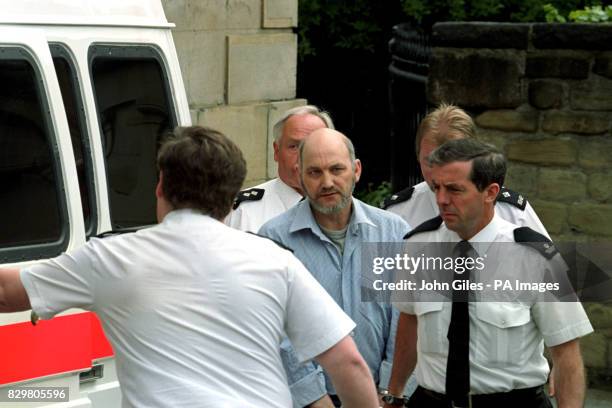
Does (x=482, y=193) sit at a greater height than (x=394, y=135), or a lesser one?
greater

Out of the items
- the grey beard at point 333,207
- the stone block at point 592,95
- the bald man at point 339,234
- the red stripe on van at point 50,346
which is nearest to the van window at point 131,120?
the red stripe on van at point 50,346

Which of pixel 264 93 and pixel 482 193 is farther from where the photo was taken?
pixel 264 93

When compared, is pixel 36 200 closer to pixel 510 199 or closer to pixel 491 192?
pixel 491 192

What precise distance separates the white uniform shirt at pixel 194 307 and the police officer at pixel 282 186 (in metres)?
2.32

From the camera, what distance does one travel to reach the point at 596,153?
9.36 m

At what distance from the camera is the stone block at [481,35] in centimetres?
950

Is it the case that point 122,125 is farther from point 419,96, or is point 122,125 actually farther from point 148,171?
point 419,96

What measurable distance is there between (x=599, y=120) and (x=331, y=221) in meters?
4.38

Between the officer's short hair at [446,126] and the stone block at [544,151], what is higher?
the officer's short hair at [446,126]

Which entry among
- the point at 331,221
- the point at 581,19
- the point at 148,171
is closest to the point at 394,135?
the point at 581,19

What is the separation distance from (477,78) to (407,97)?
44.2 inches

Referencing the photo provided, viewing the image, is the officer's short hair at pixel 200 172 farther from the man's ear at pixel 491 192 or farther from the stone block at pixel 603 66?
the stone block at pixel 603 66

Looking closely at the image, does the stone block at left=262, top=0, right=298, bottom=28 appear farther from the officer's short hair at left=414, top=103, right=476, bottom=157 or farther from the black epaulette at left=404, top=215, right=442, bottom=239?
the black epaulette at left=404, top=215, right=442, bottom=239

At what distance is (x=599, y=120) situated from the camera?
932 cm
